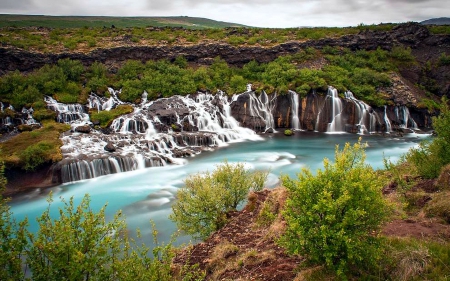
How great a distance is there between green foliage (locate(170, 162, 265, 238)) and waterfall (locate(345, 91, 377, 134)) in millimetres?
32731

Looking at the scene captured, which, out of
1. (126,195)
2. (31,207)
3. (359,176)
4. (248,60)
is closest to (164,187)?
(126,195)

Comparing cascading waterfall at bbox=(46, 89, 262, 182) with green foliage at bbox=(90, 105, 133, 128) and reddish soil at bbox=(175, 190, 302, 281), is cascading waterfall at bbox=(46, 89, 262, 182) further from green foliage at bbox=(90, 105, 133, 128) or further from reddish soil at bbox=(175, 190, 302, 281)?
reddish soil at bbox=(175, 190, 302, 281)

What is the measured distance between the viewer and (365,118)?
46000 millimetres

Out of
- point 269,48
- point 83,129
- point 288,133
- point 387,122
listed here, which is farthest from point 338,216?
point 269,48

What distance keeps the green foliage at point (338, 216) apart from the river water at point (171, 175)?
40.9 ft

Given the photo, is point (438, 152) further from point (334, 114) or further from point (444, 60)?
point (444, 60)

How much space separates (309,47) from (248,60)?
40.2 ft

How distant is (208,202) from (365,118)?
36.7 meters

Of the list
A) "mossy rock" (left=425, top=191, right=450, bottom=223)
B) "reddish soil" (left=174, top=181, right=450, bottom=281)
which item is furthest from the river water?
"mossy rock" (left=425, top=191, right=450, bottom=223)

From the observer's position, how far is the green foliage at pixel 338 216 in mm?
8766

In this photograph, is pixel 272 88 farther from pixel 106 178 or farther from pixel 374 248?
pixel 374 248

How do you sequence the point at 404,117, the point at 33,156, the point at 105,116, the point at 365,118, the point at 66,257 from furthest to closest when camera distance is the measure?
the point at 404,117 < the point at 365,118 < the point at 105,116 < the point at 33,156 < the point at 66,257

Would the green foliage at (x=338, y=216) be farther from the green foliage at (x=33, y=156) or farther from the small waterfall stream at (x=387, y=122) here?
the small waterfall stream at (x=387, y=122)

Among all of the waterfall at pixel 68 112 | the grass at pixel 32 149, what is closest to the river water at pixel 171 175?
the grass at pixel 32 149
